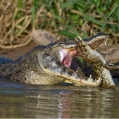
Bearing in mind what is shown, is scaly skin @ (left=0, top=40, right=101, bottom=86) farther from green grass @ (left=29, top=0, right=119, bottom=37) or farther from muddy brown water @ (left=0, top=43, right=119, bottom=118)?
green grass @ (left=29, top=0, right=119, bottom=37)

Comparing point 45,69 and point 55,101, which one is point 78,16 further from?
point 55,101

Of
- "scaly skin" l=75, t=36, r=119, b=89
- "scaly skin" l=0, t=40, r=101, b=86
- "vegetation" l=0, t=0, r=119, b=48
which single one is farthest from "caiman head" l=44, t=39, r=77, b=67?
"vegetation" l=0, t=0, r=119, b=48

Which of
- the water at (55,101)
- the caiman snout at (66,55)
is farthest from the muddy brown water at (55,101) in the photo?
the caiman snout at (66,55)

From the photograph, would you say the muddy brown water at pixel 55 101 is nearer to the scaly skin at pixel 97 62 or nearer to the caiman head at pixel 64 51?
the scaly skin at pixel 97 62

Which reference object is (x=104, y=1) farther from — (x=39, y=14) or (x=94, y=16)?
(x=39, y=14)

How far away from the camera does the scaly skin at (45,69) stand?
544cm

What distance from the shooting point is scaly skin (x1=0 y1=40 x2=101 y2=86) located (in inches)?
214

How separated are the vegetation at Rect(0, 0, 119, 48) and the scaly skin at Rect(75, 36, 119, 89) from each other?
1139 millimetres

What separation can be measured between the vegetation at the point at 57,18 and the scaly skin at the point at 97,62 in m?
1.14

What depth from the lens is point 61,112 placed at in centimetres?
390

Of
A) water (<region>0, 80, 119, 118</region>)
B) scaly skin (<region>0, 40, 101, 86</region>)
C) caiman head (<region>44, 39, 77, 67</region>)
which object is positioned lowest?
water (<region>0, 80, 119, 118</region>)

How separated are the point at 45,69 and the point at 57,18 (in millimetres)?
2199

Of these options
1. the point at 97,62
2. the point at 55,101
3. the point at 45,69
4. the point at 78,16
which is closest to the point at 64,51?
the point at 45,69

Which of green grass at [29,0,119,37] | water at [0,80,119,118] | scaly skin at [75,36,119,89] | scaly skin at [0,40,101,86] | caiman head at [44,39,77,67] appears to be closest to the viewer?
water at [0,80,119,118]
